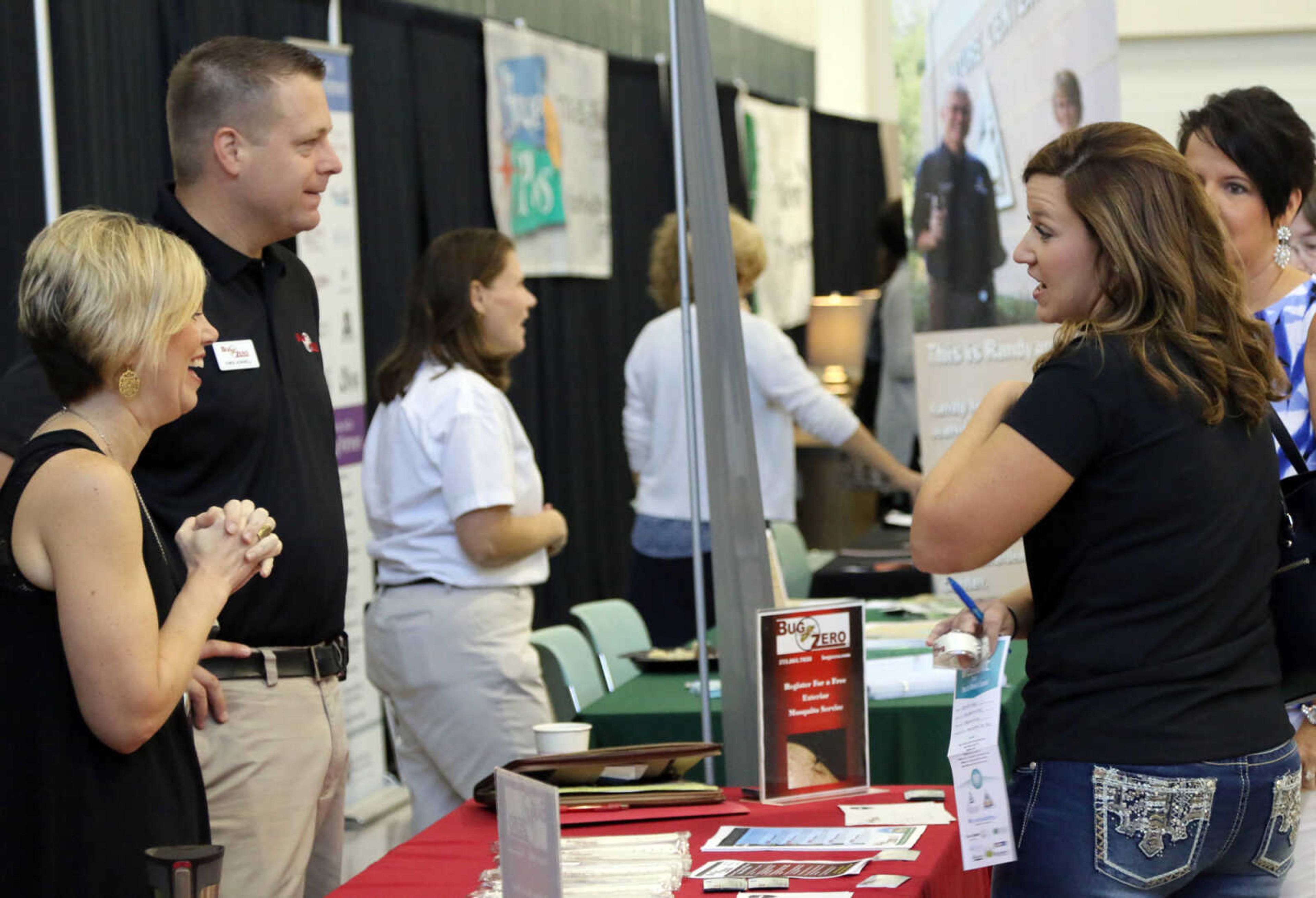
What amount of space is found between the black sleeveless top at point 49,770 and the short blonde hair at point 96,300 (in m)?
0.10

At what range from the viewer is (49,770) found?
1.65 meters

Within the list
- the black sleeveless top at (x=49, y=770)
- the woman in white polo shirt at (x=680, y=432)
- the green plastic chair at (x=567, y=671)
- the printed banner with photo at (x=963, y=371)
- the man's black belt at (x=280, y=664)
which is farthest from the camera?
the woman in white polo shirt at (x=680, y=432)

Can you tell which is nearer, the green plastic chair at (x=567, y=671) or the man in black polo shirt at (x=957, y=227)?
the green plastic chair at (x=567, y=671)

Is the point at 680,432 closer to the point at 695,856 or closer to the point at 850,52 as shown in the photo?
the point at 695,856

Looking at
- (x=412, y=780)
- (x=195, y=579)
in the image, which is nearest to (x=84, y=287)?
(x=195, y=579)

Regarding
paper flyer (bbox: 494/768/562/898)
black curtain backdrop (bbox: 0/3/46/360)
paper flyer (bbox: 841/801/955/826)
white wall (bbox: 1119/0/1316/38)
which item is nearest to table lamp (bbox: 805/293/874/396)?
white wall (bbox: 1119/0/1316/38)

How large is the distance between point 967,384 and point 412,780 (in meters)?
1.71

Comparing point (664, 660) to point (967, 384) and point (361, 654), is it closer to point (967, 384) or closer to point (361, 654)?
point (967, 384)

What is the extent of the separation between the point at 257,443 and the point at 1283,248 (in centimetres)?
146

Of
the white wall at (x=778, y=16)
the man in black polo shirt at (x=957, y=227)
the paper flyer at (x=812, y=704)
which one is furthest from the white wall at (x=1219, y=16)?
the white wall at (x=778, y=16)

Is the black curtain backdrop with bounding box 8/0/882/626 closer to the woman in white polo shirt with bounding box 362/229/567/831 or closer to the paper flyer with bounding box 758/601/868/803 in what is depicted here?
the woman in white polo shirt with bounding box 362/229/567/831

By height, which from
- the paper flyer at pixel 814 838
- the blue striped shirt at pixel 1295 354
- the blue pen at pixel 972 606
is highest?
the blue striped shirt at pixel 1295 354

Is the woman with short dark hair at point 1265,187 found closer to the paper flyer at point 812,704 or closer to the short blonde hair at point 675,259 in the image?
the paper flyer at point 812,704

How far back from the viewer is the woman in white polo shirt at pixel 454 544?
3.12m
